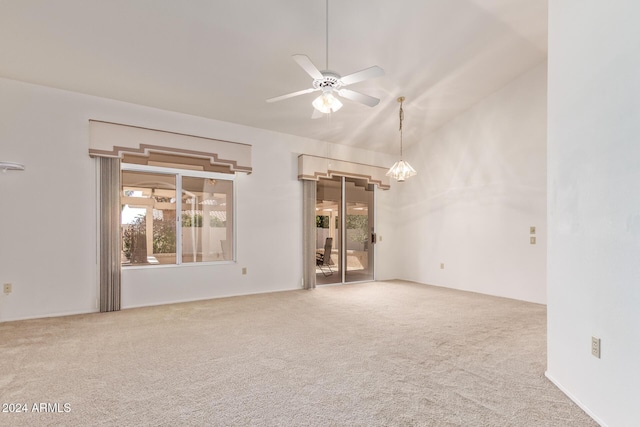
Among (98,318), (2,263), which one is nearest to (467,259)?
(98,318)

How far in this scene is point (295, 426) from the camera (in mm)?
1845

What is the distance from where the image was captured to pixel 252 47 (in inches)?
146

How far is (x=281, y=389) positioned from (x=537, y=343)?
275cm

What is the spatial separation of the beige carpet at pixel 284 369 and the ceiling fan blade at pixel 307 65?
259cm

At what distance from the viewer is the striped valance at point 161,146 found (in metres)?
4.30

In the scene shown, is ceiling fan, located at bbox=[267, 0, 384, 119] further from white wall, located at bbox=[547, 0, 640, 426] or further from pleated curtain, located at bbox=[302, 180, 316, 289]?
pleated curtain, located at bbox=[302, 180, 316, 289]

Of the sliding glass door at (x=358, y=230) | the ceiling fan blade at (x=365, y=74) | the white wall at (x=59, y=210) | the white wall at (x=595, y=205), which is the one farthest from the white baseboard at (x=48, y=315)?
the white wall at (x=595, y=205)

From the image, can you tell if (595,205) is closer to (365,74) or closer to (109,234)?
(365,74)

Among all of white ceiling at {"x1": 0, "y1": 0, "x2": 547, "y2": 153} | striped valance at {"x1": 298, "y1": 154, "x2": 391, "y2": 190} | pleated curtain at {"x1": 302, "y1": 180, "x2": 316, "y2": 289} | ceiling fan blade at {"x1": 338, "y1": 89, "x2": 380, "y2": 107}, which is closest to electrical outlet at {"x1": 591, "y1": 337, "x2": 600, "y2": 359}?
ceiling fan blade at {"x1": 338, "y1": 89, "x2": 380, "y2": 107}

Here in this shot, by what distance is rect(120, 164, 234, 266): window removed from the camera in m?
4.73

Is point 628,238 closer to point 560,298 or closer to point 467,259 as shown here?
point 560,298

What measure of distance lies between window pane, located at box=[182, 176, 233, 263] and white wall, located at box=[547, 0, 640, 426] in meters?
4.66

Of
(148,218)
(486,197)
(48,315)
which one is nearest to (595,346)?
(486,197)

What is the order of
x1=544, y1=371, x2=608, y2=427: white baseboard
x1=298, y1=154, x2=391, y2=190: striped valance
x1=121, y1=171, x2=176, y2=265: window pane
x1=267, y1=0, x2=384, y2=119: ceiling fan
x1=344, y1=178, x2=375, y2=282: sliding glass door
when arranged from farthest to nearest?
x1=344, y1=178, x2=375, y2=282: sliding glass door
x1=298, y1=154, x2=391, y2=190: striped valance
x1=121, y1=171, x2=176, y2=265: window pane
x1=267, y1=0, x2=384, y2=119: ceiling fan
x1=544, y1=371, x2=608, y2=427: white baseboard
